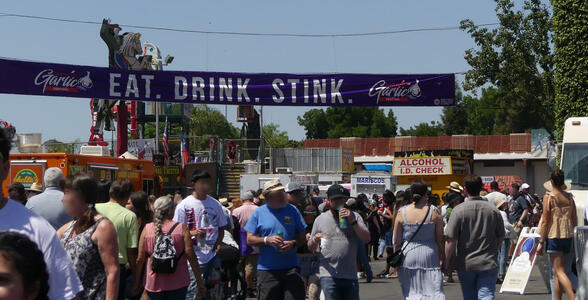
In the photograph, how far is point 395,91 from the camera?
21.4m

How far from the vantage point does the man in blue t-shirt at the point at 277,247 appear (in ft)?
28.1

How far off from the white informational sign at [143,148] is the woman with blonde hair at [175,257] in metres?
32.8

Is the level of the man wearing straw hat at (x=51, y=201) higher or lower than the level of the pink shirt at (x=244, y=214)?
higher

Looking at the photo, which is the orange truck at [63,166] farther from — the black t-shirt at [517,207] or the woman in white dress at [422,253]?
the woman in white dress at [422,253]

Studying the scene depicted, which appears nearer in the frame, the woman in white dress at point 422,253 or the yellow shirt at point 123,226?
the yellow shirt at point 123,226

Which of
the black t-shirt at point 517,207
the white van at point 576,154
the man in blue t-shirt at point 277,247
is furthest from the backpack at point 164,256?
the black t-shirt at point 517,207

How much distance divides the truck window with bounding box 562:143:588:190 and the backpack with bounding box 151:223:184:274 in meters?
9.57

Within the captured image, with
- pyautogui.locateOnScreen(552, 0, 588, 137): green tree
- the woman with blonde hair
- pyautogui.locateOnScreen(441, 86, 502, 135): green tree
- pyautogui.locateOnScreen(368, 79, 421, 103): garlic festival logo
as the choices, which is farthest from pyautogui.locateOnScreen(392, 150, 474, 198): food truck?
pyautogui.locateOnScreen(441, 86, 502, 135): green tree

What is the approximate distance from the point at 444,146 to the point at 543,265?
66.7 meters

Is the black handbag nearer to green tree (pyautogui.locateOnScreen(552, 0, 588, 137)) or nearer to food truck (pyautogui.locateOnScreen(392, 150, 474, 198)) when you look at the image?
green tree (pyautogui.locateOnScreen(552, 0, 588, 137))

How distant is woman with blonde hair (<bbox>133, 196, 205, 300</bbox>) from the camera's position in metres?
8.09

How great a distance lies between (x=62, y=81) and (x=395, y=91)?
7.87 m

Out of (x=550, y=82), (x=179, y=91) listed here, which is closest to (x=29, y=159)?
(x=179, y=91)

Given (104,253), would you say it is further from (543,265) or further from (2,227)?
(543,265)
